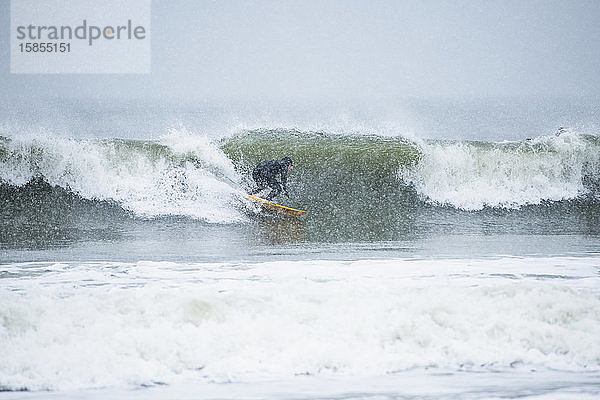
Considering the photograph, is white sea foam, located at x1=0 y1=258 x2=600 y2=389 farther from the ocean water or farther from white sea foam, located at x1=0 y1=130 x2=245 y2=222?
white sea foam, located at x1=0 y1=130 x2=245 y2=222

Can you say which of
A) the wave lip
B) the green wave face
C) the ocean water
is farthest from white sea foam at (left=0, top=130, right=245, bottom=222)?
the wave lip

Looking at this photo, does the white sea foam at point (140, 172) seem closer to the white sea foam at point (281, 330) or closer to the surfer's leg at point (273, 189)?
the surfer's leg at point (273, 189)

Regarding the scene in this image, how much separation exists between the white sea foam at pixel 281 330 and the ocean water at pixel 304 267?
0.01 metres

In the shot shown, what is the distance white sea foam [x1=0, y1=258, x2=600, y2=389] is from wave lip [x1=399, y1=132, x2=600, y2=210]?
3.18m

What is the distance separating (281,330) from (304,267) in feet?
4.37

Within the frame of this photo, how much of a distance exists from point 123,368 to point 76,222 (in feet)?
11.4

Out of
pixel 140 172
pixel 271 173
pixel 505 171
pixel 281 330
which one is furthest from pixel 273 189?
pixel 281 330

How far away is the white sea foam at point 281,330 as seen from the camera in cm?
233

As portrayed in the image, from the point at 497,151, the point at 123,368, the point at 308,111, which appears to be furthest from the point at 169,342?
the point at 308,111

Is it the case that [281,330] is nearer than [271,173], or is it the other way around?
[281,330]

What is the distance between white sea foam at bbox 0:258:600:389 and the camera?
233 cm

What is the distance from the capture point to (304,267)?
155 inches

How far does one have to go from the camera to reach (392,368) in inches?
93.5

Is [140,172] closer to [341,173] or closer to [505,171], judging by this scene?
[341,173]
